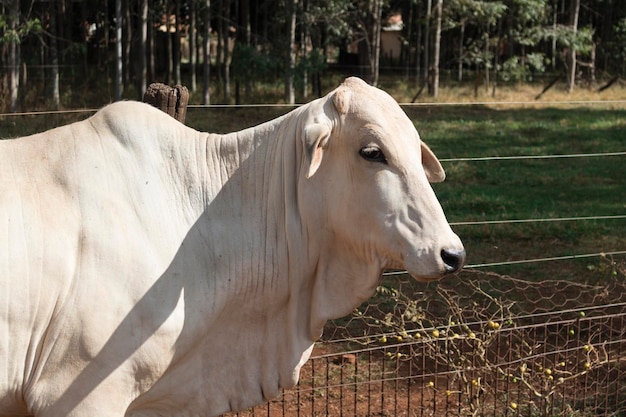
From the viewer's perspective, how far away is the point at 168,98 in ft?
13.0

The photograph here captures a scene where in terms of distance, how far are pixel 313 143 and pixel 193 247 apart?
19.7 inches

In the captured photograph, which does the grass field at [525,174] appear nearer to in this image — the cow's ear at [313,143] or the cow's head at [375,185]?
the cow's head at [375,185]

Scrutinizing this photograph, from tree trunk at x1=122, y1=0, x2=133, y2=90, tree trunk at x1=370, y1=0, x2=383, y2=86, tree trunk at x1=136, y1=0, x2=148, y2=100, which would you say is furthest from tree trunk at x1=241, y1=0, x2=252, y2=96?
tree trunk at x1=136, y1=0, x2=148, y2=100

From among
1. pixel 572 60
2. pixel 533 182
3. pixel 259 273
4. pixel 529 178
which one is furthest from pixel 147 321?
pixel 572 60

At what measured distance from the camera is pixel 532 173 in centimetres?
1134

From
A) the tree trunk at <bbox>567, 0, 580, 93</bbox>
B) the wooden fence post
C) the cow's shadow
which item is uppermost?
the wooden fence post

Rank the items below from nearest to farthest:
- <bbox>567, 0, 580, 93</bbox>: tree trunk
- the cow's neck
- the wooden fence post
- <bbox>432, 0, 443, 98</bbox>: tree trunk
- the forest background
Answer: the cow's neck, the wooden fence post, the forest background, <bbox>432, 0, 443, 98</bbox>: tree trunk, <bbox>567, 0, 580, 93</bbox>: tree trunk

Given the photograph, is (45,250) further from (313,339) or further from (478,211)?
(478,211)

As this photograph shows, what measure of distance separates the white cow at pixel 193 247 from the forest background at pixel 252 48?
12765 mm

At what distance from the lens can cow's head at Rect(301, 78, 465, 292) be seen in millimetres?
2887

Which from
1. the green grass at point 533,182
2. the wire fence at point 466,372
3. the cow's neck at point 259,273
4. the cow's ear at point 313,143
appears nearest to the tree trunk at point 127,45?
the green grass at point 533,182

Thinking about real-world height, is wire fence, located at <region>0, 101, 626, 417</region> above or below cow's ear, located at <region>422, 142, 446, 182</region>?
below

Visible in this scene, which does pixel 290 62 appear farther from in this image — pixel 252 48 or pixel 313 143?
pixel 313 143

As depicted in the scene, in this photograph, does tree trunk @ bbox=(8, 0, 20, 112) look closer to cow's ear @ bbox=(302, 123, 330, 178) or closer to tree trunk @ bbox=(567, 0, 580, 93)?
cow's ear @ bbox=(302, 123, 330, 178)
